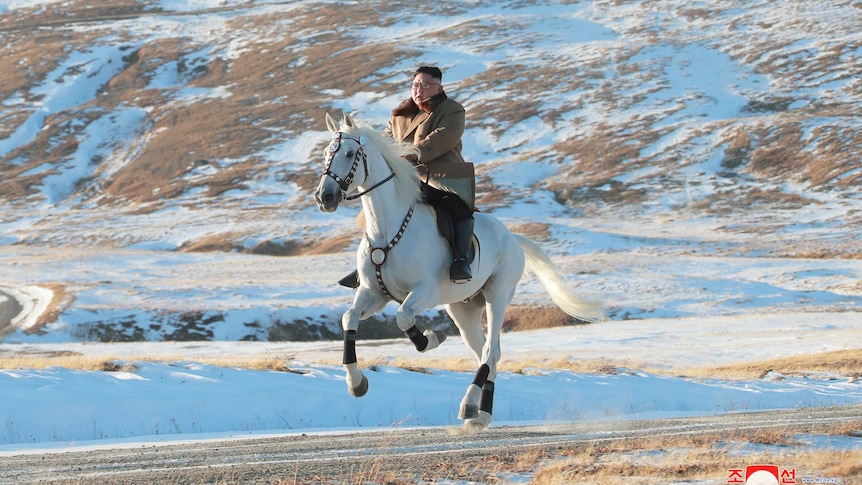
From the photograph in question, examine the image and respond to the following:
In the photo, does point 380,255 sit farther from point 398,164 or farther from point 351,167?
point 398,164

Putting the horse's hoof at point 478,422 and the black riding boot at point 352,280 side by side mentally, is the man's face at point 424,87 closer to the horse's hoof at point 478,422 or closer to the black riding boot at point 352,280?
the black riding boot at point 352,280

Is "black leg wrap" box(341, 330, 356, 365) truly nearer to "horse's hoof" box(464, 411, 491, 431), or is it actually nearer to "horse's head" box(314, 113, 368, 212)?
"horse's head" box(314, 113, 368, 212)

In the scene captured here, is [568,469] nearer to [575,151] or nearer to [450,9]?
[575,151]

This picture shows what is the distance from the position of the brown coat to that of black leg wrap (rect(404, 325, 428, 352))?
1.93 meters

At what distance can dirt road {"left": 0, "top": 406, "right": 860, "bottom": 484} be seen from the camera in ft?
30.5

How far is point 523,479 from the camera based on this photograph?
8.98 m

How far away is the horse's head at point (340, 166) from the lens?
36.3ft

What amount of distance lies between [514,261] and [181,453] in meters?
5.16

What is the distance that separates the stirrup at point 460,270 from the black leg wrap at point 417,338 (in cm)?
77

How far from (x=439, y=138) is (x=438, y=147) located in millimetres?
128

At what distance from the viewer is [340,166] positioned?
1152 cm

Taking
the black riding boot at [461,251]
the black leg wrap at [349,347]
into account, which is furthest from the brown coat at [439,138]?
the black leg wrap at [349,347]

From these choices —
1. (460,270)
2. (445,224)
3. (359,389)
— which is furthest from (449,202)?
(359,389)

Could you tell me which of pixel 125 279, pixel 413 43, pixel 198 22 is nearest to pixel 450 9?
pixel 413 43
